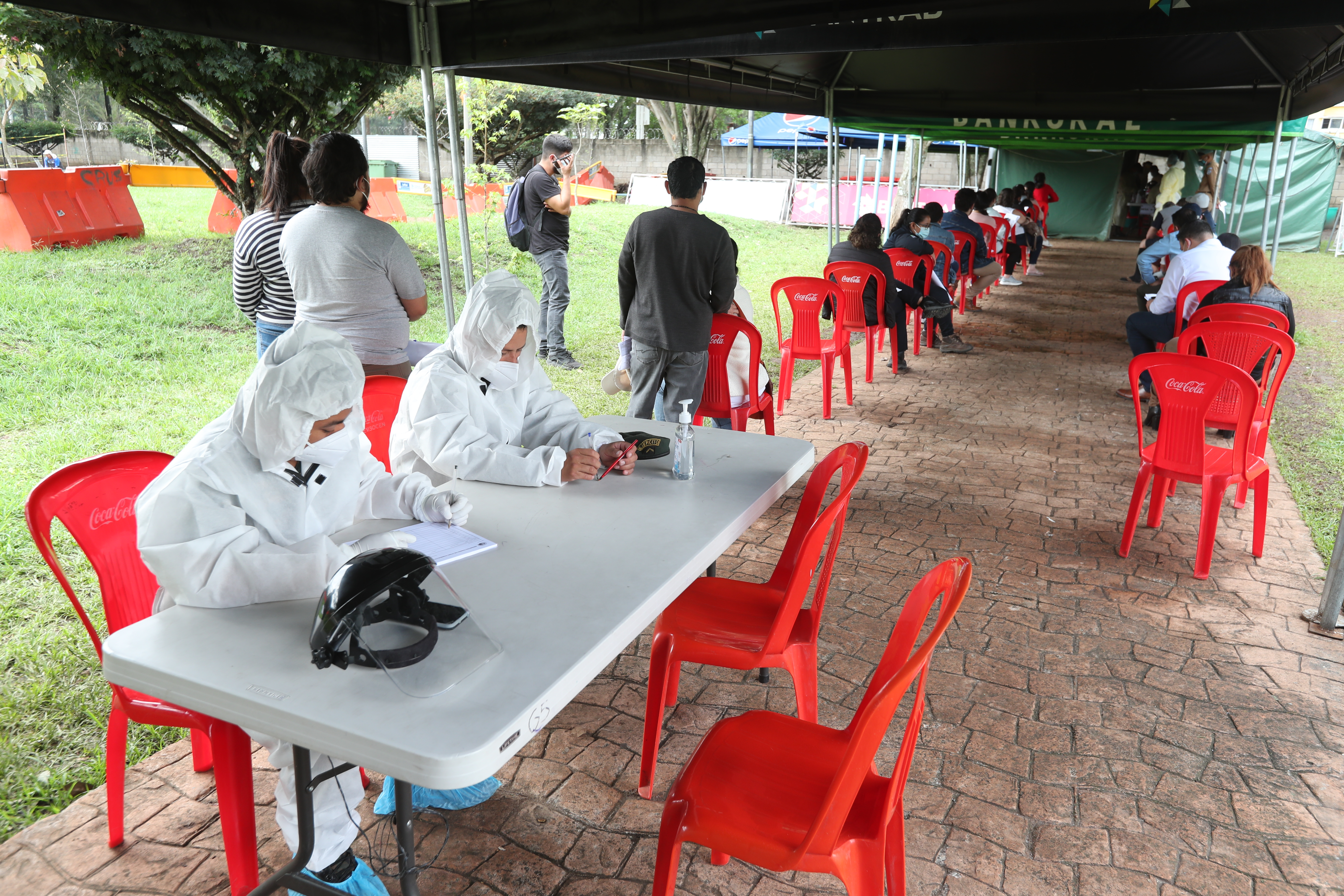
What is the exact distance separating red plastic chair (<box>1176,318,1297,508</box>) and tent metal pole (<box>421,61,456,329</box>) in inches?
144

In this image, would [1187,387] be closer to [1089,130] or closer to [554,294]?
[554,294]

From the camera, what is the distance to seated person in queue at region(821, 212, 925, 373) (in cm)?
676

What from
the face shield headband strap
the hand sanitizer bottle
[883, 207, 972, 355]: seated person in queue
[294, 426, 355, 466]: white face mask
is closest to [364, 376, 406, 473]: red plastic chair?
[294, 426, 355, 466]: white face mask

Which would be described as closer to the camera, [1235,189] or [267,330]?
[267,330]

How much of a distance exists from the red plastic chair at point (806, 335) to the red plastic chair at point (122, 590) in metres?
4.39

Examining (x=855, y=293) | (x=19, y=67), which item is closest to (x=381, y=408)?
(x=855, y=293)

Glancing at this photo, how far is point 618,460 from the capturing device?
2545 mm

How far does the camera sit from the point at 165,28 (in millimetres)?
2871

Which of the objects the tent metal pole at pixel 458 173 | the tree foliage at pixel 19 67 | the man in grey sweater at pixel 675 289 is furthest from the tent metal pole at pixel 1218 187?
the tree foliage at pixel 19 67

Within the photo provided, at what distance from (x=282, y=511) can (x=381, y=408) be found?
125cm

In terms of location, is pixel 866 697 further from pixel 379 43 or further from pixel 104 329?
pixel 104 329

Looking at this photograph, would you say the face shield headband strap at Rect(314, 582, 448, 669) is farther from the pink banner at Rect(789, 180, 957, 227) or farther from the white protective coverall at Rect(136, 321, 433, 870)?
the pink banner at Rect(789, 180, 957, 227)

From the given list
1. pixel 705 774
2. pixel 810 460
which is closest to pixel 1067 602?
pixel 810 460

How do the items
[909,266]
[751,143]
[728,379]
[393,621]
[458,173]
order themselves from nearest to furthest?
[393,621], [458,173], [728,379], [909,266], [751,143]
